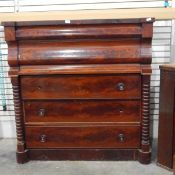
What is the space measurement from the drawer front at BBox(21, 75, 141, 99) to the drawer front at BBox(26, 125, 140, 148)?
1.13 feet

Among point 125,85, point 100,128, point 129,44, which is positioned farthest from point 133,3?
point 100,128

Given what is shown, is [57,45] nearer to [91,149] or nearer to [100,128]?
[100,128]

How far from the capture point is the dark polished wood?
8.18 feet

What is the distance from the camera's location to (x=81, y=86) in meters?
2.60

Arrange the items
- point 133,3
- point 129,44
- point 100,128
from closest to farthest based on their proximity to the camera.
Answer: point 129,44
point 100,128
point 133,3

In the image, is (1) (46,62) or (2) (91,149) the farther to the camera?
(2) (91,149)

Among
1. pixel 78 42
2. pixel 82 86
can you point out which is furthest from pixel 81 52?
pixel 82 86

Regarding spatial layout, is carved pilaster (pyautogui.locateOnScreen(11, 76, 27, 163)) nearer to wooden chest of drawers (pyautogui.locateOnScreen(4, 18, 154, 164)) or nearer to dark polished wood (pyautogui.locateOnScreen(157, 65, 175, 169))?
wooden chest of drawers (pyautogui.locateOnScreen(4, 18, 154, 164))

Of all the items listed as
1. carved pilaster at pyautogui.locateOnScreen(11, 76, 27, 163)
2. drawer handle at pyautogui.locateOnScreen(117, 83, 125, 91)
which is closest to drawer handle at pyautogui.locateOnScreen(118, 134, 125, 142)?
drawer handle at pyautogui.locateOnScreen(117, 83, 125, 91)

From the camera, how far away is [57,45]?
8.45 feet

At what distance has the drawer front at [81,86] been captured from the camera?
257cm

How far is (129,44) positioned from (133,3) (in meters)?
0.82

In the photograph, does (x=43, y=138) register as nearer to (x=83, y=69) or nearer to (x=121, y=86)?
(x=83, y=69)

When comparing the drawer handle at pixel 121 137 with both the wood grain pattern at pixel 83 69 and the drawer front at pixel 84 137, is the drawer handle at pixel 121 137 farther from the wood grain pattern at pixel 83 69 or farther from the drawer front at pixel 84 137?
the wood grain pattern at pixel 83 69
